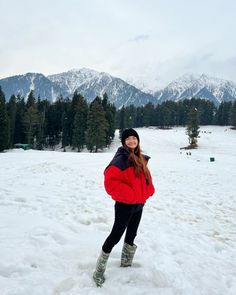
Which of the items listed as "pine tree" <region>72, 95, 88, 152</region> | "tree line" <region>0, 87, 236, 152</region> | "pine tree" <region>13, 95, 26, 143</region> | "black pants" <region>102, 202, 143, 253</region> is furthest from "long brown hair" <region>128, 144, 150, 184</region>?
"pine tree" <region>13, 95, 26, 143</region>

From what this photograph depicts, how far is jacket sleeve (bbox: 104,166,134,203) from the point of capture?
188 inches

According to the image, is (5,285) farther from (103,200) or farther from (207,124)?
(207,124)

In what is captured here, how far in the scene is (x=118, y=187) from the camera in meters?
4.79

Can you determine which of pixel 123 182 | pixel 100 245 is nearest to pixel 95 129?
pixel 100 245

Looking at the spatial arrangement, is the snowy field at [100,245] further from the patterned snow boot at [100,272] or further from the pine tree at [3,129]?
the pine tree at [3,129]

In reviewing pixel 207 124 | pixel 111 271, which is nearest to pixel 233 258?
pixel 111 271

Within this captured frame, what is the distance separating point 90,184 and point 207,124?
411 feet

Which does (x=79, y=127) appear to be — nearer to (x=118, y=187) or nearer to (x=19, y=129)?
(x=19, y=129)

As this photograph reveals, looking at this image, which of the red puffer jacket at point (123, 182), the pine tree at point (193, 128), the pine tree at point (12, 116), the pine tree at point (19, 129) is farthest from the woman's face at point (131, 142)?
the pine tree at point (19, 129)

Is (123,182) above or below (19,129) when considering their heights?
above

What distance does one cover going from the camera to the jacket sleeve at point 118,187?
15.7ft

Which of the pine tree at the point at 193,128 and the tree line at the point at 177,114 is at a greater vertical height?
the tree line at the point at 177,114

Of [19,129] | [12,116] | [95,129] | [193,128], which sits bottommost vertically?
[19,129]

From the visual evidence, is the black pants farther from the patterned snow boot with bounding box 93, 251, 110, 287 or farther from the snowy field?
the snowy field
